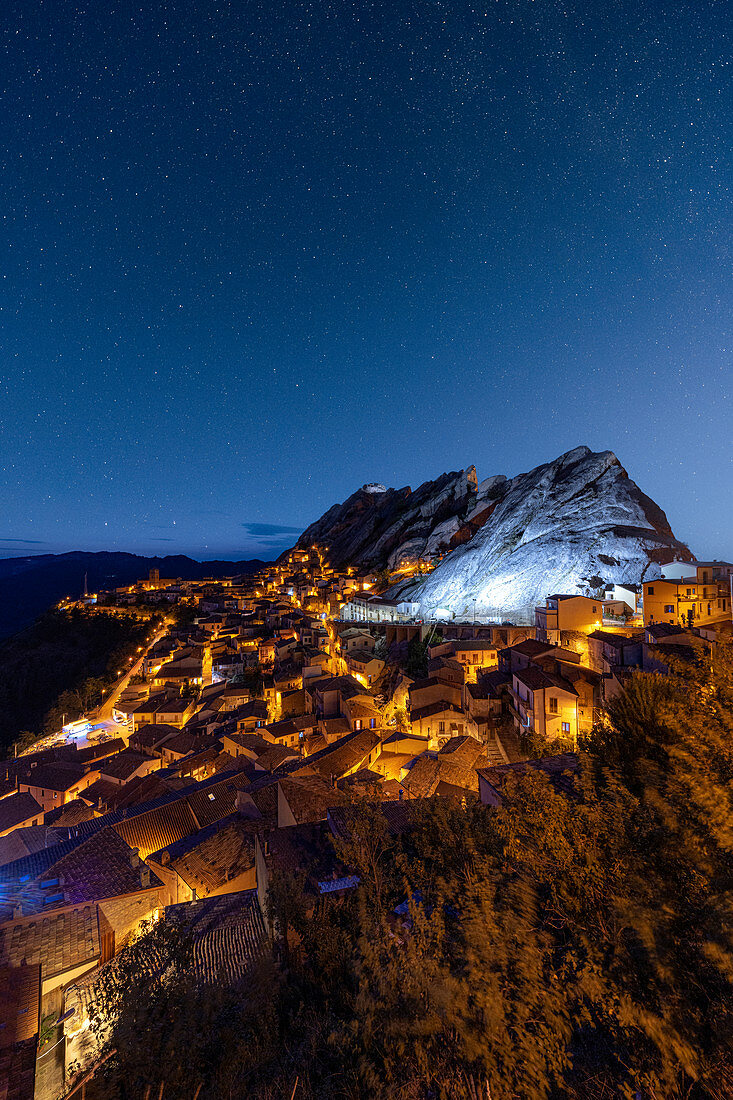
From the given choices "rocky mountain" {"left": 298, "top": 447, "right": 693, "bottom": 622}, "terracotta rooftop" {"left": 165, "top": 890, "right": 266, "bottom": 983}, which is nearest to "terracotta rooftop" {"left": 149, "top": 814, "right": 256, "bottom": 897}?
"terracotta rooftop" {"left": 165, "top": 890, "right": 266, "bottom": 983}

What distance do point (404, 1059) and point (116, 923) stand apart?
8141 millimetres

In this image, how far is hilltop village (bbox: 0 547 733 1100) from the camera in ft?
30.9

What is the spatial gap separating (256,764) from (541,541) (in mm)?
37062

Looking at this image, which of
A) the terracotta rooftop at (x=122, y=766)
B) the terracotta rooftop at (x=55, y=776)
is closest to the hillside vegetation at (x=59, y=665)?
the terracotta rooftop at (x=55, y=776)

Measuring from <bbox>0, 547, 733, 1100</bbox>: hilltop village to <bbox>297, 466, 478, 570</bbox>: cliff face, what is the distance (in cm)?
2606

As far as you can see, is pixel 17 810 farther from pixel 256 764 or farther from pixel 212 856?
pixel 212 856

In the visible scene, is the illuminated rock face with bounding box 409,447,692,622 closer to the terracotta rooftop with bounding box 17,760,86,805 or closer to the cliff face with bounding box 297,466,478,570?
the cliff face with bounding box 297,466,478,570

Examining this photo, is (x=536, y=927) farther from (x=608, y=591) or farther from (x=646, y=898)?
(x=608, y=591)

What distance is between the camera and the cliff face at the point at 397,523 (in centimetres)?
7669

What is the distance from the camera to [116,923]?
10.3 meters

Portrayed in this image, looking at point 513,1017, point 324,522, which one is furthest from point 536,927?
point 324,522

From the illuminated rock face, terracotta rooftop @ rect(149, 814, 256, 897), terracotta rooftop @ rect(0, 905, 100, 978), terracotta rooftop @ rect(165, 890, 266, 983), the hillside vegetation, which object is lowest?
the hillside vegetation

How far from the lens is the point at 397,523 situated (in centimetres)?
8975

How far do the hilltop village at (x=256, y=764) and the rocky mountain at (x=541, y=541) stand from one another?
4650 millimetres
